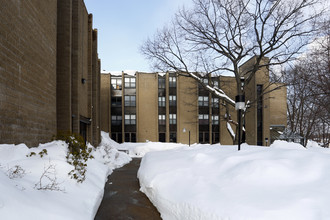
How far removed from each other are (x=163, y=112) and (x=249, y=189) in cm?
2909

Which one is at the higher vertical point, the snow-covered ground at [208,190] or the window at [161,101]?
the window at [161,101]

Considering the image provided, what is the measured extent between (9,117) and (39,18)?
4.47 meters

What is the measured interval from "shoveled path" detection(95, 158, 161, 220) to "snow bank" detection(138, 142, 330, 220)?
0.43m

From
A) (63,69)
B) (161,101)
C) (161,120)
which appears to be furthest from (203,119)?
(63,69)

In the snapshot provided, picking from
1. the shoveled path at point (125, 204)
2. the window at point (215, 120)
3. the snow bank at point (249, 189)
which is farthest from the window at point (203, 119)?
the snow bank at point (249, 189)

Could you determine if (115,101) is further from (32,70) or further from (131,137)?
(32,70)

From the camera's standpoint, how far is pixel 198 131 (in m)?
33.2

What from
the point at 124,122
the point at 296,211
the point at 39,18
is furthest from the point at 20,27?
the point at 124,122

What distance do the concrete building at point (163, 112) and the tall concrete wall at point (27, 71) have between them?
74.2 ft

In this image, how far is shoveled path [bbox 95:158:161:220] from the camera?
5641mm

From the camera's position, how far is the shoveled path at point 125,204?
564 cm

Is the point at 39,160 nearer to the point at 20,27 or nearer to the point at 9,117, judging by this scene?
the point at 9,117

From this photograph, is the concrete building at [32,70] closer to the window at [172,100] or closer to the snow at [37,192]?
the snow at [37,192]

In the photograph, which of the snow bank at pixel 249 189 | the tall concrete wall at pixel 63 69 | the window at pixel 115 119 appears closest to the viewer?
the snow bank at pixel 249 189
